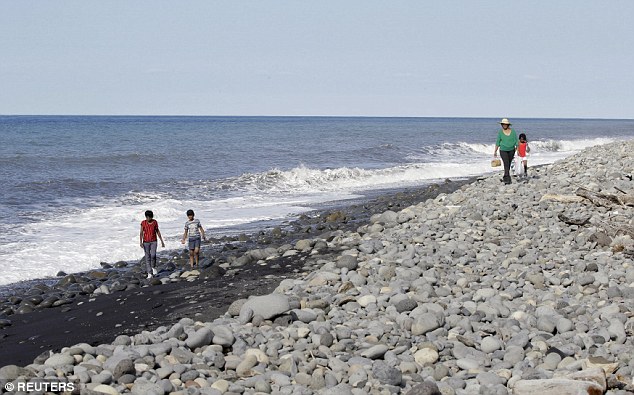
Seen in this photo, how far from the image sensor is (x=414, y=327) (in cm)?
780

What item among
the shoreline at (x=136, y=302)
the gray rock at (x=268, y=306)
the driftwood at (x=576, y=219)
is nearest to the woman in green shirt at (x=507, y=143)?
the driftwood at (x=576, y=219)

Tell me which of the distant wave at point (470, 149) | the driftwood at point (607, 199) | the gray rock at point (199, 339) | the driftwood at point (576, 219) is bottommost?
the distant wave at point (470, 149)

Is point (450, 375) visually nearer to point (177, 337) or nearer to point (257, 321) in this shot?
point (257, 321)

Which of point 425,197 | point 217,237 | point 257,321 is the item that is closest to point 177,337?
point 257,321

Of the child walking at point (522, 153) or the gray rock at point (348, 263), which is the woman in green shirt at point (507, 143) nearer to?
the child walking at point (522, 153)

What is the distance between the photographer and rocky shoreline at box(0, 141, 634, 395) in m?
6.54

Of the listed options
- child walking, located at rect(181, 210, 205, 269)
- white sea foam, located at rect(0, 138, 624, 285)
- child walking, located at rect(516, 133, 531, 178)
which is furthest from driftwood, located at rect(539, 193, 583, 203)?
white sea foam, located at rect(0, 138, 624, 285)

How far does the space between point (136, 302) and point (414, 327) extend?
4835mm

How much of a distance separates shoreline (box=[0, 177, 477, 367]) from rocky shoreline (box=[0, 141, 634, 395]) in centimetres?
15

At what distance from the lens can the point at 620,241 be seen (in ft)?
34.3

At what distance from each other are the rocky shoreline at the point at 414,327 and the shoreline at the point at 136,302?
0.51 feet

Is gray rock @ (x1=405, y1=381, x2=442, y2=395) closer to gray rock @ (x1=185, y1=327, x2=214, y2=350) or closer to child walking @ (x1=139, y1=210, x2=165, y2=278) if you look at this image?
gray rock @ (x1=185, y1=327, x2=214, y2=350)

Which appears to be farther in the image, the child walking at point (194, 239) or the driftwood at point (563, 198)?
the driftwood at point (563, 198)

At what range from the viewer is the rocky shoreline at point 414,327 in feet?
21.5
